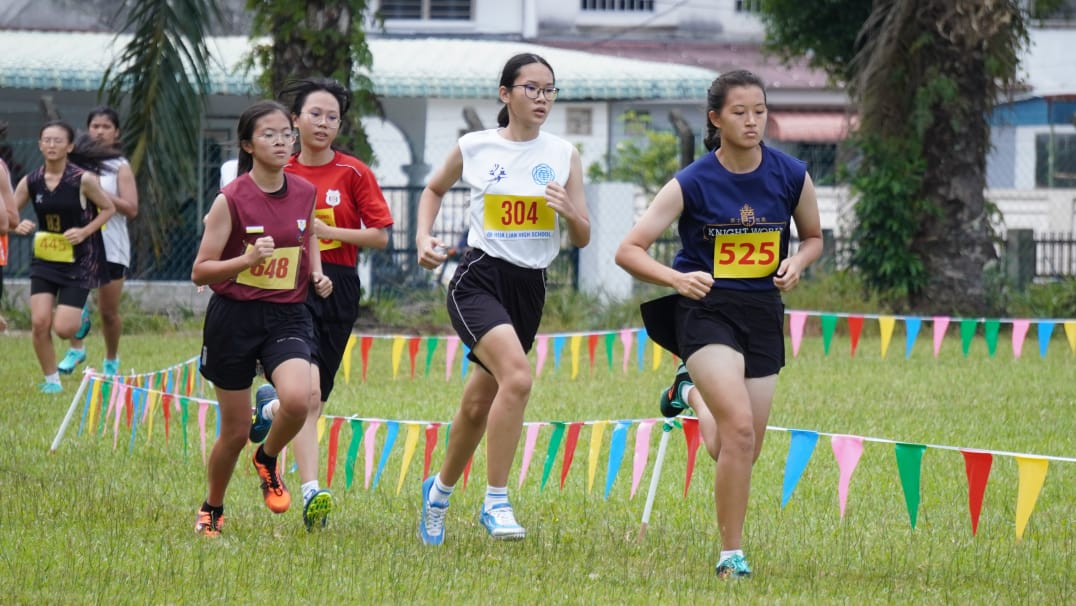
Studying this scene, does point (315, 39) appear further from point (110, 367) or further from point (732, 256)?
point (732, 256)

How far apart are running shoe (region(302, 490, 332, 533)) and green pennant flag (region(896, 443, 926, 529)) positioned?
7.54 ft

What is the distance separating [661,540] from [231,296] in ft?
6.74

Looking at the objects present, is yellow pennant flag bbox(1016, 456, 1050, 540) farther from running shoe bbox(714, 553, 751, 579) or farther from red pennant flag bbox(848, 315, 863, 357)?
red pennant flag bbox(848, 315, 863, 357)

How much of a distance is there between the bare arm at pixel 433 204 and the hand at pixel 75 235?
17.3 ft

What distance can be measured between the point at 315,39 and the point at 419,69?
22.3 ft

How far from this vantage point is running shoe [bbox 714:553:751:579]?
5.71 meters

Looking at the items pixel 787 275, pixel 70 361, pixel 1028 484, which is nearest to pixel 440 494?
pixel 787 275

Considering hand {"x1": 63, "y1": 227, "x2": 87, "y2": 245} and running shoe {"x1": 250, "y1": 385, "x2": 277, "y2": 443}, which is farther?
hand {"x1": 63, "y1": 227, "x2": 87, "y2": 245}

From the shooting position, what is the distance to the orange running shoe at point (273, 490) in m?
6.70

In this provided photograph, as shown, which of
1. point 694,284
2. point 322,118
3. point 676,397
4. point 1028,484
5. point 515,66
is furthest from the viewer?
point 322,118

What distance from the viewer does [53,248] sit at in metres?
11.5

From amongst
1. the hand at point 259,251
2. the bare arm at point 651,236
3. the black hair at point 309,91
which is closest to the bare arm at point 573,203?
the bare arm at point 651,236

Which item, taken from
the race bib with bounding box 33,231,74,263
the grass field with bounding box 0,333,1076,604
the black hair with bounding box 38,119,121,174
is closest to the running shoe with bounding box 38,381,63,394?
the grass field with bounding box 0,333,1076,604

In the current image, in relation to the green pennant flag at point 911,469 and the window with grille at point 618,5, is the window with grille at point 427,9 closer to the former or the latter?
the window with grille at point 618,5
